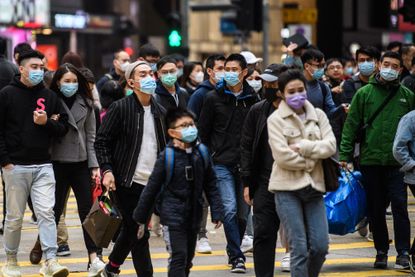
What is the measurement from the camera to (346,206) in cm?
1166

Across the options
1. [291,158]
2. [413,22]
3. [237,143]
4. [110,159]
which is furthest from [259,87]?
[413,22]

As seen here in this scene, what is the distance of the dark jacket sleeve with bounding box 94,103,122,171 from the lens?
1038cm

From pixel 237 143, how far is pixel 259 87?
4.76 ft

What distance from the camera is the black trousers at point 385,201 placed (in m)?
11.6

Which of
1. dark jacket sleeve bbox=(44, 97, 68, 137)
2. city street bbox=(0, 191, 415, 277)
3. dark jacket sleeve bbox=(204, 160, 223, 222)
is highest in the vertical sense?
dark jacket sleeve bbox=(44, 97, 68, 137)

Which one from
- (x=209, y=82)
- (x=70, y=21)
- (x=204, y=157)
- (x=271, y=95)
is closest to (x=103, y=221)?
(x=204, y=157)

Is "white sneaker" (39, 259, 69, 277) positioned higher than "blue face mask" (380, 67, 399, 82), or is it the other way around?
"blue face mask" (380, 67, 399, 82)

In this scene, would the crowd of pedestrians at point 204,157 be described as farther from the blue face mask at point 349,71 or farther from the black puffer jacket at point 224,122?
the blue face mask at point 349,71

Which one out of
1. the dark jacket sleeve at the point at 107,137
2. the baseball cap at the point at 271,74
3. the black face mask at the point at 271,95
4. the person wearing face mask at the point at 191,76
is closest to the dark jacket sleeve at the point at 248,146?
the black face mask at the point at 271,95

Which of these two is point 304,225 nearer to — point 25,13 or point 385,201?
point 385,201

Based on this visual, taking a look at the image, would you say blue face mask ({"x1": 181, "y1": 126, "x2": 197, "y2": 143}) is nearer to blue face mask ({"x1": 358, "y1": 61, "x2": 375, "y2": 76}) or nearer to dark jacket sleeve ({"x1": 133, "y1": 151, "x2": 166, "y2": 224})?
dark jacket sleeve ({"x1": 133, "y1": 151, "x2": 166, "y2": 224})

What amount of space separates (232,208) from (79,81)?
6.04ft

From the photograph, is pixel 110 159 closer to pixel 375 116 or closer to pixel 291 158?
pixel 291 158

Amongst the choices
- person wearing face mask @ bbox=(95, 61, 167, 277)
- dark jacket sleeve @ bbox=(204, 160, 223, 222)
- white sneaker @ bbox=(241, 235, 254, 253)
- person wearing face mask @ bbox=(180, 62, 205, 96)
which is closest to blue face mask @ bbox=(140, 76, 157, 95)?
person wearing face mask @ bbox=(95, 61, 167, 277)
